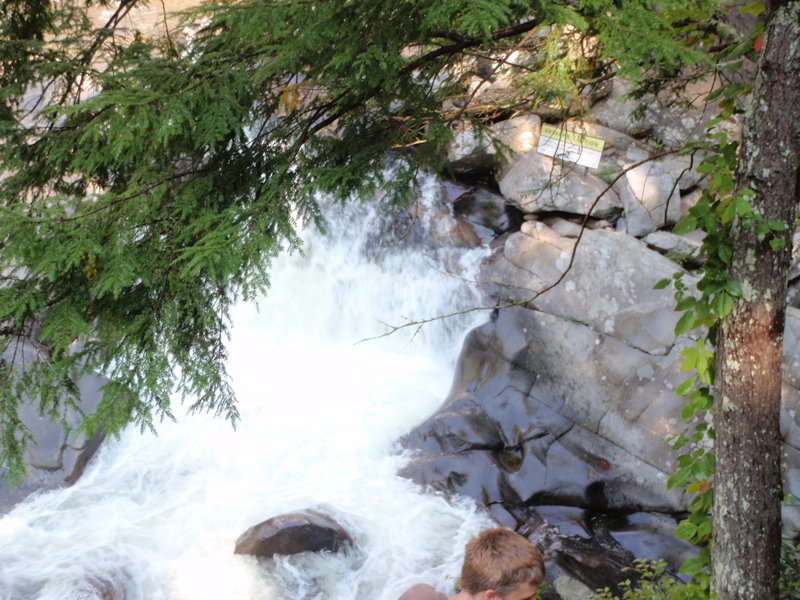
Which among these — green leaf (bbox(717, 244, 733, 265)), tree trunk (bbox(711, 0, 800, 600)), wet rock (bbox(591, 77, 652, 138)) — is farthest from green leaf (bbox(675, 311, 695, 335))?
wet rock (bbox(591, 77, 652, 138))

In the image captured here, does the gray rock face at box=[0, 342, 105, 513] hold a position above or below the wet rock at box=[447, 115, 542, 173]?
below

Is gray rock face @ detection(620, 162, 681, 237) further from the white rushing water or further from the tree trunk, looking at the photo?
the tree trunk

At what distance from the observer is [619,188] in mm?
8484

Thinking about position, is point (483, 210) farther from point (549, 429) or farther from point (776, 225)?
point (776, 225)

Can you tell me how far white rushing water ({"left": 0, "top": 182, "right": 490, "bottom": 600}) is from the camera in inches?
227

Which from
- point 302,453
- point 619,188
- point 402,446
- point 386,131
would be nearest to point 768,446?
point 386,131

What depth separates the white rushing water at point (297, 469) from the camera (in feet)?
19.0

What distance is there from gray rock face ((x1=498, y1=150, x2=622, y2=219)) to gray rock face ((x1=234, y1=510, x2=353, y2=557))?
4533 millimetres

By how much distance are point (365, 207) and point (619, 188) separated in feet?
11.9

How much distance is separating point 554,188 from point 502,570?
21.2 feet

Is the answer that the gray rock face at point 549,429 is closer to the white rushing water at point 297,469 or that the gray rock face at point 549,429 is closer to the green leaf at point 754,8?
the white rushing water at point 297,469

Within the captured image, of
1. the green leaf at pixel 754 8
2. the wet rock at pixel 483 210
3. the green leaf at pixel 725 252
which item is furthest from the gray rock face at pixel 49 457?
the green leaf at pixel 754 8

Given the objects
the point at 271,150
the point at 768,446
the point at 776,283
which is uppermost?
the point at 271,150

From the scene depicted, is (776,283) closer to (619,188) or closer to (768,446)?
(768,446)
